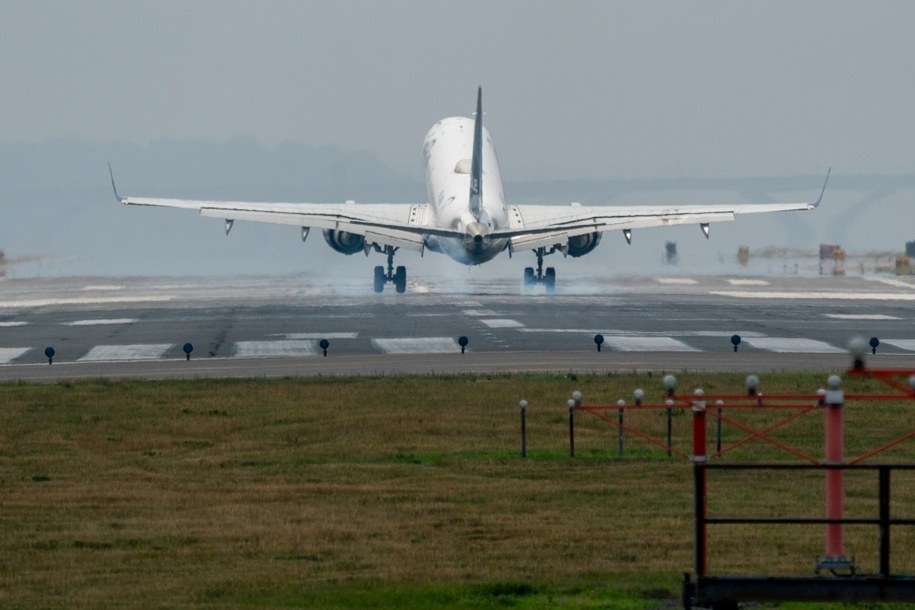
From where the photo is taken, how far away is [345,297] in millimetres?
→ 92500

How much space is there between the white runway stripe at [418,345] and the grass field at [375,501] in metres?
13.4

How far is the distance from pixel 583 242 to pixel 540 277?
16.1 feet

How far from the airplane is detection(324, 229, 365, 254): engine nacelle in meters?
0.06

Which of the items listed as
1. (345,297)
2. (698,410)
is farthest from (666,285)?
(698,410)

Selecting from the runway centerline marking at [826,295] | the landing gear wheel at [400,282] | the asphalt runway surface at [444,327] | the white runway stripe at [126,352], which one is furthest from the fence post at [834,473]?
the landing gear wheel at [400,282]

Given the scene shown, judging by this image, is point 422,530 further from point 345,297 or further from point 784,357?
point 345,297

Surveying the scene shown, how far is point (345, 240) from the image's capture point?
9350 cm

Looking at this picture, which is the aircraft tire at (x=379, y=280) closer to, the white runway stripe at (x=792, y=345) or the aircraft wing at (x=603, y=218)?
the aircraft wing at (x=603, y=218)

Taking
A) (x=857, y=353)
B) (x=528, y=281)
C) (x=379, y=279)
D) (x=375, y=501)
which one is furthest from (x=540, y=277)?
(x=857, y=353)

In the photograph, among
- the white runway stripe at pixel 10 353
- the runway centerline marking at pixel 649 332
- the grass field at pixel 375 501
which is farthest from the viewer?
the runway centerline marking at pixel 649 332

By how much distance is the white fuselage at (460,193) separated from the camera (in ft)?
272

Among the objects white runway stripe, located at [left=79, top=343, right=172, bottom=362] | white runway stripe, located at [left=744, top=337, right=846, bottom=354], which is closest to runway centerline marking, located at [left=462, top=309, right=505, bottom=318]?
white runway stripe, located at [left=744, top=337, right=846, bottom=354]

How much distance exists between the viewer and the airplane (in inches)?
3349

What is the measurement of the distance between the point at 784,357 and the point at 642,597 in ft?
124
